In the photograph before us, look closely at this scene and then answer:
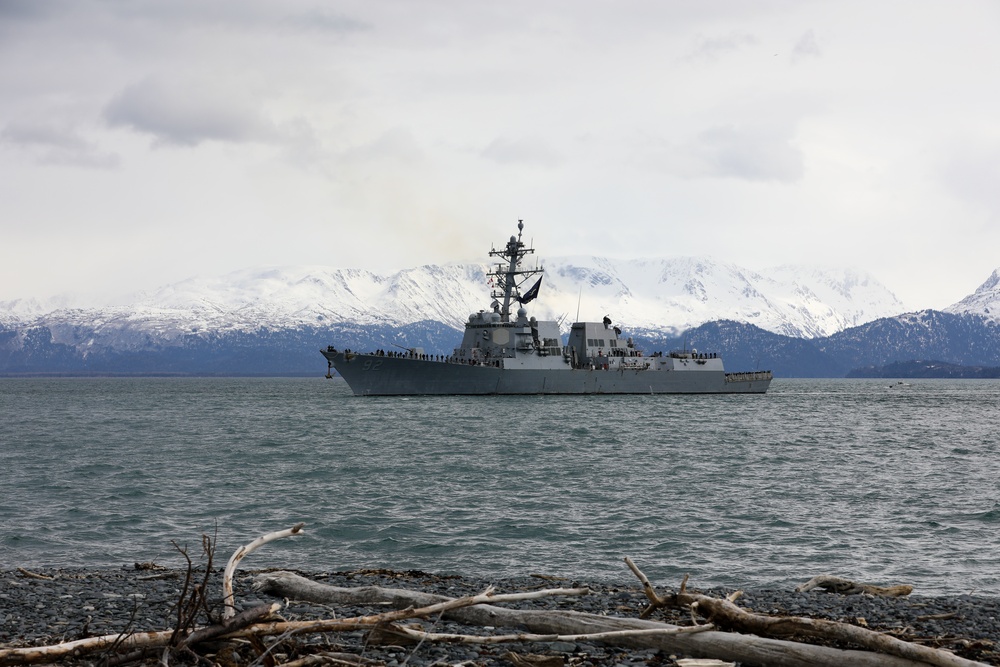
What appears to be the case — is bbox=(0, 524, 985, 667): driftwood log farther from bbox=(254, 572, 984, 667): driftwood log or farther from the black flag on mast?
the black flag on mast

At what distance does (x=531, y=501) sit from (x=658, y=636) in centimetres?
1477

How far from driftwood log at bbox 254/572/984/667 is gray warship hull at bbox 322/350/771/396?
224ft

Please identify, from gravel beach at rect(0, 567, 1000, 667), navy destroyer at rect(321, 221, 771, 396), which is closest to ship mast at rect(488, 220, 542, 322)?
navy destroyer at rect(321, 221, 771, 396)

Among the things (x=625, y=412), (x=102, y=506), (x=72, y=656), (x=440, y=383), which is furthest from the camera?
(x=440, y=383)

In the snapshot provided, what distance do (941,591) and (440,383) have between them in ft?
225

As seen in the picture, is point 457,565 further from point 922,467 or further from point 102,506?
point 922,467

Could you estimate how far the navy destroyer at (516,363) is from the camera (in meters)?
79.7

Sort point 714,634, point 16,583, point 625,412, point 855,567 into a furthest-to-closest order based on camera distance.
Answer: point 625,412 < point 855,567 < point 16,583 < point 714,634

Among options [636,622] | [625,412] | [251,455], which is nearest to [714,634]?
[636,622]

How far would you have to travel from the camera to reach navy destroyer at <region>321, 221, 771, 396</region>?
261 ft

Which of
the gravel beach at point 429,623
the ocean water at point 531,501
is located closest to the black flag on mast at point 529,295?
the ocean water at point 531,501

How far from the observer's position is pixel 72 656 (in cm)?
691

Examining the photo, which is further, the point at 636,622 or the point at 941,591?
the point at 941,591

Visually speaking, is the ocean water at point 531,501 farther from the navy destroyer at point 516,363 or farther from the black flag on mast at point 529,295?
the black flag on mast at point 529,295
